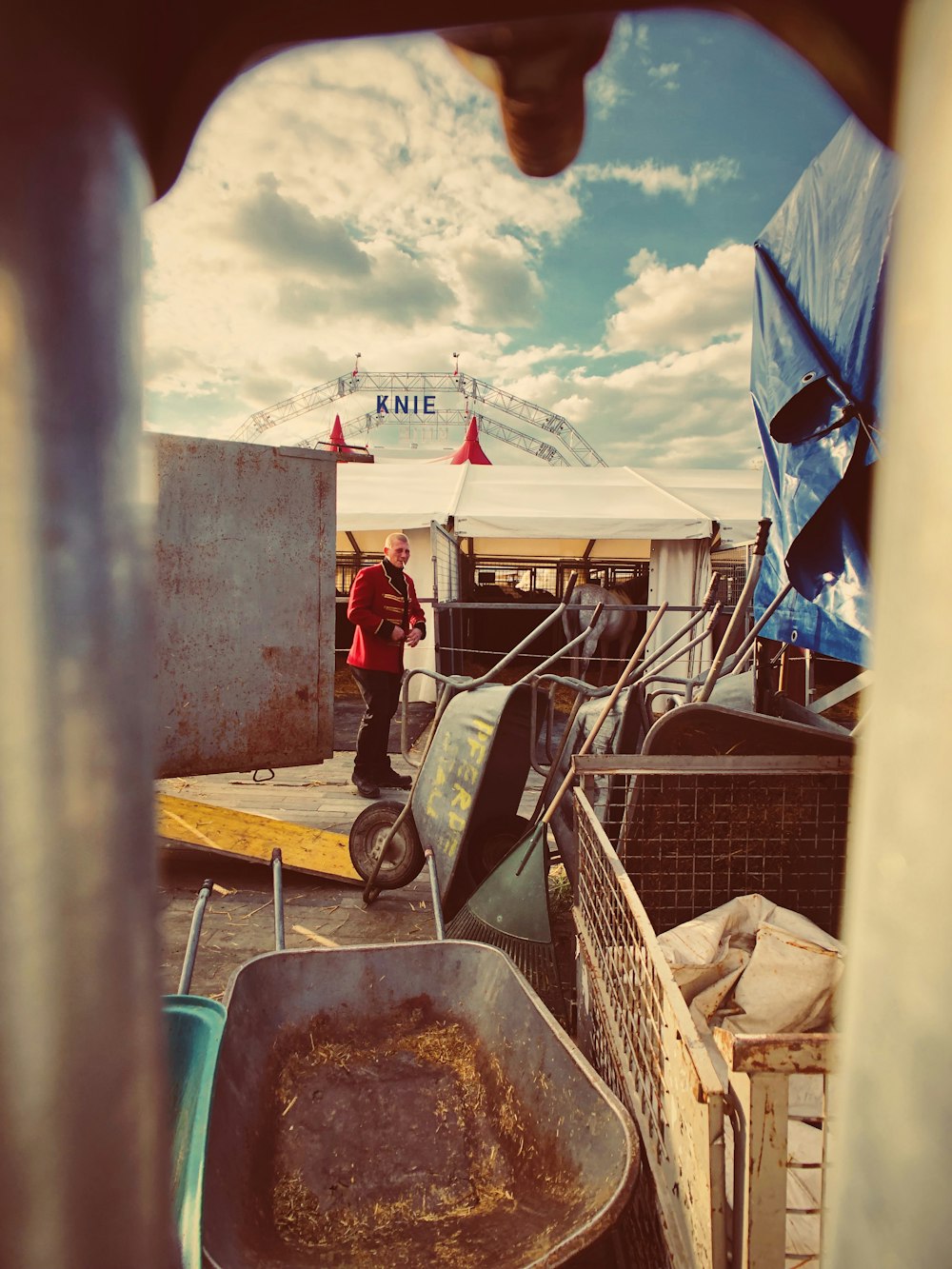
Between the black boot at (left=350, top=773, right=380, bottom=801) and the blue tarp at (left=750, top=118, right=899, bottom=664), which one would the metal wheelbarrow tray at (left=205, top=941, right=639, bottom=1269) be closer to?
the blue tarp at (left=750, top=118, right=899, bottom=664)

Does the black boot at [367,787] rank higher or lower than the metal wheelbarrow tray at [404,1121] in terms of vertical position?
lower

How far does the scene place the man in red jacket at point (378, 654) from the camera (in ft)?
15.4

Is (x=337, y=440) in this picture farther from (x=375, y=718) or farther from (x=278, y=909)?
(x=278, y=909)

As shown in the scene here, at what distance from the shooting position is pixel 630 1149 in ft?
3.83

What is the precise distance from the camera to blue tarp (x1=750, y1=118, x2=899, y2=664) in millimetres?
1807

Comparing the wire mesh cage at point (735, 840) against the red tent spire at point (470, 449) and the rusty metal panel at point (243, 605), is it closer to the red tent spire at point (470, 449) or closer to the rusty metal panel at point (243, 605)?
the rusty metal panel at point (243, 605)

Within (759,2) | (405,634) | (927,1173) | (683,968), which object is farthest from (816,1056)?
(405,634)

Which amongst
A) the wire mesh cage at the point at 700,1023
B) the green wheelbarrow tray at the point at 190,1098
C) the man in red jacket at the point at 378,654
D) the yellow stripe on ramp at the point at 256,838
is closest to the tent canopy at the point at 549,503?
the man in red jacket at the point at 378,654

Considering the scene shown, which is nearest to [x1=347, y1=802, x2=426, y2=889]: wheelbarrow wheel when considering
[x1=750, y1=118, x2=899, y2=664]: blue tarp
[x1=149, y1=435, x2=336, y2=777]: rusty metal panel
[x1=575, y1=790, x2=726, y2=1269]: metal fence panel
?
[x1=149, y1=435, x2=336, y2=777]: rusty metal panel

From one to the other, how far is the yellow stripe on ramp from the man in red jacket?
136 cm

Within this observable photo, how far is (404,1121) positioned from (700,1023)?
767mm

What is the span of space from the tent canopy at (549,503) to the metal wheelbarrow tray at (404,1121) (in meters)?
5.98

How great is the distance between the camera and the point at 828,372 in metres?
2.03

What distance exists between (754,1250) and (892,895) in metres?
0.79
